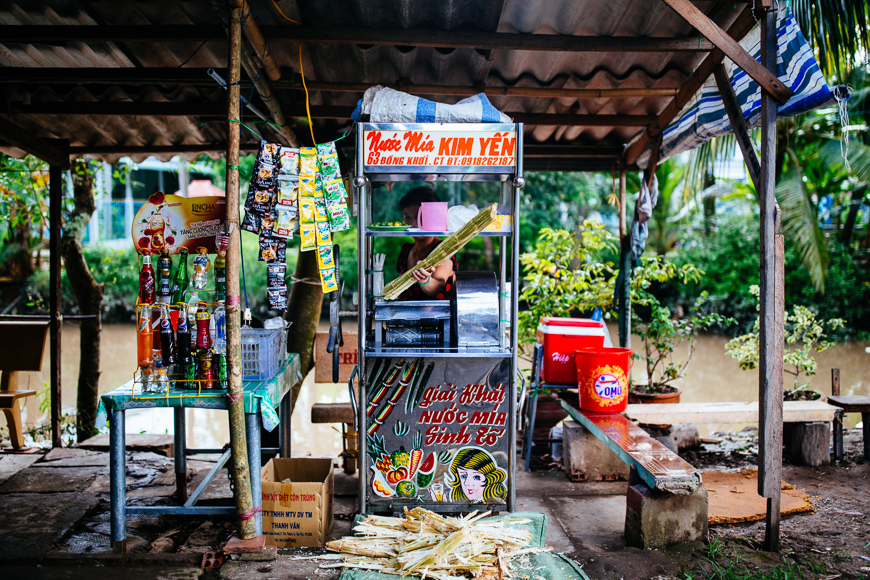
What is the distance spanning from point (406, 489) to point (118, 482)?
5.31 feet

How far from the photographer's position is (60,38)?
3307mm

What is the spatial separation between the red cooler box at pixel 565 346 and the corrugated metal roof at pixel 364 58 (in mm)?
1936

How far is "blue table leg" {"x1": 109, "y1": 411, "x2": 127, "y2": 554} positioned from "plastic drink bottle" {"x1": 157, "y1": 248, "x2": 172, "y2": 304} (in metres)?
0.67

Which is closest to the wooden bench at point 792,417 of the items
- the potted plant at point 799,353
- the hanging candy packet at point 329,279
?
the potted plant at point 799,353

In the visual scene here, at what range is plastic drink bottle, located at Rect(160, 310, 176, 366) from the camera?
311 cm

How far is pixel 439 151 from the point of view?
3.34m

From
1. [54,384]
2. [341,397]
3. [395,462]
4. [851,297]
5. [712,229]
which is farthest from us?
[712,229]

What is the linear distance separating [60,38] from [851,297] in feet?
52.4

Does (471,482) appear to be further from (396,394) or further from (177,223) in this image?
(177,223)

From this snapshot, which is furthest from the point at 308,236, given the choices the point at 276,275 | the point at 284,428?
the point at 284,428

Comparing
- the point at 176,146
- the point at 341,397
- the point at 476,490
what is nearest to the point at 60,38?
the point at 176,146

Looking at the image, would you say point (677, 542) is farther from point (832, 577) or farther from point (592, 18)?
point (592, 18)

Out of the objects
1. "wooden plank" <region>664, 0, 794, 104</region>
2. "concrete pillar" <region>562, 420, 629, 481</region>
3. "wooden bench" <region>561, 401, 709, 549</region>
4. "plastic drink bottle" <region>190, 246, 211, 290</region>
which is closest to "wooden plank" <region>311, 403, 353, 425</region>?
"plastic drink bottle" <region>190, 246, 211, 290</region>

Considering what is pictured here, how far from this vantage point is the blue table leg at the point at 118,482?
299cm
